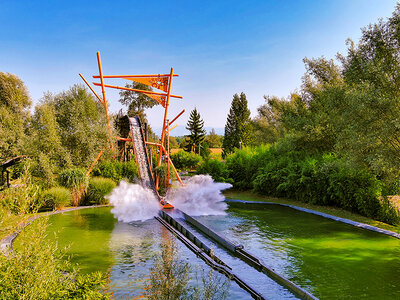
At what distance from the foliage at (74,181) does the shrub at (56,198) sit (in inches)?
20.1

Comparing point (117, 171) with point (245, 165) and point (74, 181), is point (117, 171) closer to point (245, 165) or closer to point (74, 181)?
point (74, 181)

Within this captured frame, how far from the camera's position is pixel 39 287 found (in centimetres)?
276

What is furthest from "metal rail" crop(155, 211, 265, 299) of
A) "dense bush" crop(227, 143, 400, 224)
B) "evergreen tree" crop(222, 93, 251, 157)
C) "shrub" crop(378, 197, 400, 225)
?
"evergreen tree" crop(222, 93, 251, 157)

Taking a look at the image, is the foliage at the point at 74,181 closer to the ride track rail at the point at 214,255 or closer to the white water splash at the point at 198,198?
the ride track rail at the point at 214,255

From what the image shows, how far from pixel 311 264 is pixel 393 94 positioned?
18.3 ft

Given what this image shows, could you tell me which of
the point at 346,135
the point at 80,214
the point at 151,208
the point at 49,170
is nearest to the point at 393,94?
the point at 346,135

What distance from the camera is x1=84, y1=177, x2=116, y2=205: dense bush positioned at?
1332cm

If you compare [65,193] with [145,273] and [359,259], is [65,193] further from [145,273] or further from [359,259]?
[359,259]

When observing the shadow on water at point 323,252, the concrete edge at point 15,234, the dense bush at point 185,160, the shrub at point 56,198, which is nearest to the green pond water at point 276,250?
the shadow on water at point 323,252

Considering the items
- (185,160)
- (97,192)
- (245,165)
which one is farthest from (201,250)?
(185,160)

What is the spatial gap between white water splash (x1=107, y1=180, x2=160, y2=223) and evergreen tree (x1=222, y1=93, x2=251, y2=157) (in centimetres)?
3106

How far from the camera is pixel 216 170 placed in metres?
17.2

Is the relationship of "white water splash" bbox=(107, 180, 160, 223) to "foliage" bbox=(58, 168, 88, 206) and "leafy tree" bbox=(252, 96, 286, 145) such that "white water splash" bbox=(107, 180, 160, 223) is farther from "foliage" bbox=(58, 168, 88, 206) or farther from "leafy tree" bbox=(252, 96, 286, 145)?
"leafy tree" bbox=(252, 96, 286, 145)

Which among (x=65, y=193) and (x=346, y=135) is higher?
(x=346, y=135)
